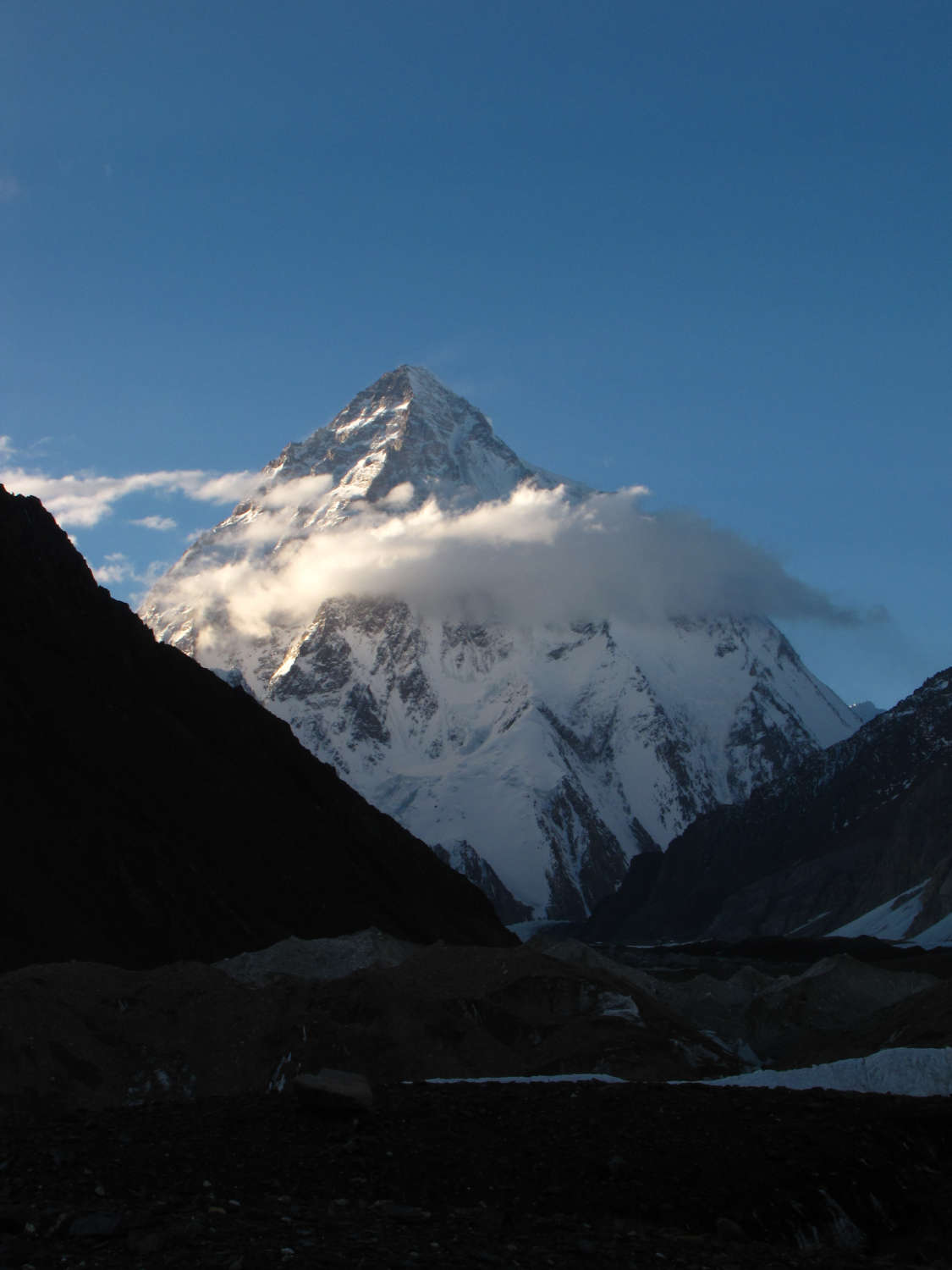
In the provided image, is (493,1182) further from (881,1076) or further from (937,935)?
(937,935)

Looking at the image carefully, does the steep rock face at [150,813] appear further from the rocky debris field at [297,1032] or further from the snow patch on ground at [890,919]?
the snow patch on ground at [890,919]

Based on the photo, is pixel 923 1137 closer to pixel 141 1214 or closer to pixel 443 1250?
pixel 443 1250

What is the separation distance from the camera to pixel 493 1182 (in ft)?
45.7

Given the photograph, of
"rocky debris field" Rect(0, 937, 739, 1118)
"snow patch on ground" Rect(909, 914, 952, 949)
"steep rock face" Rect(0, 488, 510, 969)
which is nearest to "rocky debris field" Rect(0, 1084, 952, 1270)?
"rocky debris field" Rect(0, 937, 739, 1118)

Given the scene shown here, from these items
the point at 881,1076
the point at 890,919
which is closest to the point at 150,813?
the point at 881,1076

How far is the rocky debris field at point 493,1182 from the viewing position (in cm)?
1102

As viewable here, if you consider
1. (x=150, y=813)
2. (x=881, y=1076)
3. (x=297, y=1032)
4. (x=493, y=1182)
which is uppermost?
(x=150, y=813)

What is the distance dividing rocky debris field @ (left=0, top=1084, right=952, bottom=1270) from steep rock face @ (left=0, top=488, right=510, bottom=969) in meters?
42.8

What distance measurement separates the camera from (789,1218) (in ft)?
44.4

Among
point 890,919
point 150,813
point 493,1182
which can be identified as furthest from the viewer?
point 890,919

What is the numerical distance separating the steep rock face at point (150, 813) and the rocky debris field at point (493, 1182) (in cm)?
4276

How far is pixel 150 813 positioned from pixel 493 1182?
59.8m

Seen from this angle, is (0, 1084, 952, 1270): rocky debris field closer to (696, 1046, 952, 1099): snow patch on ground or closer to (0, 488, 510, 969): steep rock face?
(696, 1046, 952, 1099): snow patch on ground

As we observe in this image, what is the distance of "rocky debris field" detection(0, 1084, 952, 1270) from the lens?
1102 centimetres
